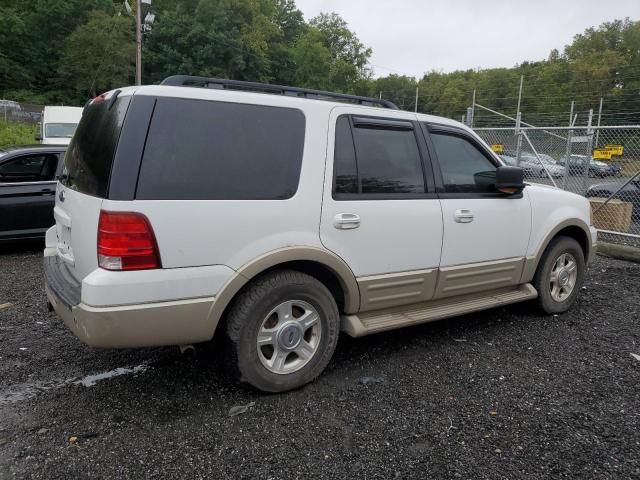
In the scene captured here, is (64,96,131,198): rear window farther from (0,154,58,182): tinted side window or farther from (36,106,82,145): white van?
(36,106,82,145): white van

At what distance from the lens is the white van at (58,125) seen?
13.3 meters

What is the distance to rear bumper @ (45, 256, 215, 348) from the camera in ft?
8.70

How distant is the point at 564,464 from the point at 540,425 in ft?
1.20

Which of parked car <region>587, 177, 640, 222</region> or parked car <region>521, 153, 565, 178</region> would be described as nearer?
parked car <region>587, 177, 640, 222</region>

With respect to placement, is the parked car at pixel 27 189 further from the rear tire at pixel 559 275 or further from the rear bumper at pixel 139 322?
the rear tire at pixel 559 275

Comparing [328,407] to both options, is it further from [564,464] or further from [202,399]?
[564,464]

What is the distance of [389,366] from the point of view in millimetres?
3740

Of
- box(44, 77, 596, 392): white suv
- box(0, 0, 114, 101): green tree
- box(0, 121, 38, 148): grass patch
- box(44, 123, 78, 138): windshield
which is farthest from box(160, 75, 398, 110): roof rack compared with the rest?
box(0, 0, 114, 101): green tree

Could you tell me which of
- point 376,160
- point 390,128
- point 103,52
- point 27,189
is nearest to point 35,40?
point 103,52

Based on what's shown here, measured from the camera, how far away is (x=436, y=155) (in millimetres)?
3926

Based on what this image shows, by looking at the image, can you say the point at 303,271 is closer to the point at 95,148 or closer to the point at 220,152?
the point at 220,152

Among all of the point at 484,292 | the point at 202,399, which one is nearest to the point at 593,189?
the point at 484,292

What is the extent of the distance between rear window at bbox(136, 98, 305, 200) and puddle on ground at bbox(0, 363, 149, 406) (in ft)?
Answer: 4.97

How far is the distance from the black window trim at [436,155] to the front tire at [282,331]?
4.23 ft
